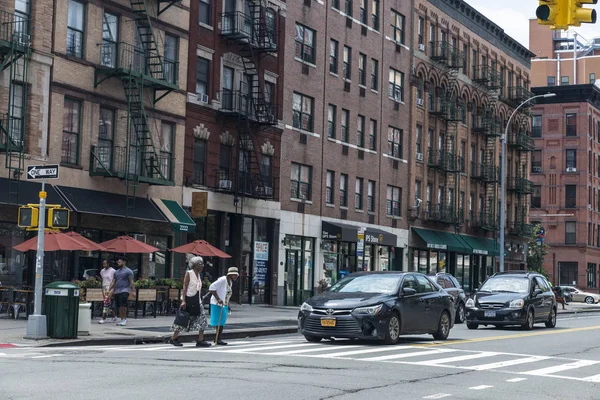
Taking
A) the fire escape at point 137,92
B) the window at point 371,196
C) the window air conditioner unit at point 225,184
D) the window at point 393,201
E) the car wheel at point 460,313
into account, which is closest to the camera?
the fire escape at point 137,92

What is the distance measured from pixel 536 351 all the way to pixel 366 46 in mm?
31837

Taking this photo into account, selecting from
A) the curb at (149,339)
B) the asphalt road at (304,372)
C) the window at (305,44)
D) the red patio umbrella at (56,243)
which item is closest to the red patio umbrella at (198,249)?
the red patio umbrella at (56,243)

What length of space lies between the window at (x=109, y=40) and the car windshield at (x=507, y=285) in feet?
46.5

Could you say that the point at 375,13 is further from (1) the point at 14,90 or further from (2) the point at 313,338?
(2) the point at 313,338

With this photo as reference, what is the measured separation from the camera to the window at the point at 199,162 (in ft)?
123

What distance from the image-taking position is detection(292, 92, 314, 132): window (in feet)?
145

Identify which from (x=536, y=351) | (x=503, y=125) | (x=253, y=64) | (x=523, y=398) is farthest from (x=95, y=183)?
(x=503, y=125)

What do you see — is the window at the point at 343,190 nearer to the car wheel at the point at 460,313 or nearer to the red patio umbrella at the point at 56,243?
the car wheel at the point at 460,313

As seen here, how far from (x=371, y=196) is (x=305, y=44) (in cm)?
987

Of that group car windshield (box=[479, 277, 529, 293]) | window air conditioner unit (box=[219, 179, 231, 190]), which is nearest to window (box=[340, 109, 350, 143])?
window air conditioner unit (box=[219, 179, 231, 190])

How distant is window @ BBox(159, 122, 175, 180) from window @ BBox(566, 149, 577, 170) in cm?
5998

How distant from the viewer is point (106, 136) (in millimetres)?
32688

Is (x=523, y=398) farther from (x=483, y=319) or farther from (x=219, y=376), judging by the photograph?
(x=483, y=319)

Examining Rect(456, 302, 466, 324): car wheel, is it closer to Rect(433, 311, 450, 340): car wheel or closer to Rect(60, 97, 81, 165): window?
Rect(433, 311, 450, 340): car wheel
